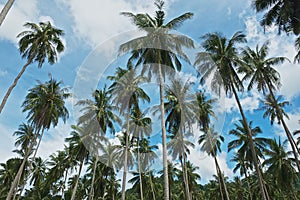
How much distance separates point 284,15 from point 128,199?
59895 mm

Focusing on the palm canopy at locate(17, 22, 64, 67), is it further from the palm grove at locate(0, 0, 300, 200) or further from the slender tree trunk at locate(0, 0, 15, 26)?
the slender tree trunk at locate(0, 0, 15, 26)

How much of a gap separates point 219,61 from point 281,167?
979 inches

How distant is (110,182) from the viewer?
48.6 metres

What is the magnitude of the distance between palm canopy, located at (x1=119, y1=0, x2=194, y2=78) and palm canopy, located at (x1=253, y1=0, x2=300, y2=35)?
5603mm

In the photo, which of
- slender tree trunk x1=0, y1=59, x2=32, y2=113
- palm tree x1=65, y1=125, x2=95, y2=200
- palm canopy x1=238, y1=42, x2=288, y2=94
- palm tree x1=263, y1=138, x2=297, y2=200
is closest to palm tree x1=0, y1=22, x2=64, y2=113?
slender tree trunk x1=0, y1=59, x2=32, y2=113

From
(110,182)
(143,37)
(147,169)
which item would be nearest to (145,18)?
(143,37)

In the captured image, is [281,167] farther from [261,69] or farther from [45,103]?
[45,103]

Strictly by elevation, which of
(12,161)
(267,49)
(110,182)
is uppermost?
(267,49)

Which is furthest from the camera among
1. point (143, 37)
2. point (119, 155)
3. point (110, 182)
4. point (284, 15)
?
point (110, 182)

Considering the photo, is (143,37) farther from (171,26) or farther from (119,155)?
(119,155)

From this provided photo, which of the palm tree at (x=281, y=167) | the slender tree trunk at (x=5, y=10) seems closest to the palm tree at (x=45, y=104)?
the slender tree trunk at (x=5, y=10)

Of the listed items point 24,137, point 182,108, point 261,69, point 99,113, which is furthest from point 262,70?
point 24,137

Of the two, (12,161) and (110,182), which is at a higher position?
(12,161)

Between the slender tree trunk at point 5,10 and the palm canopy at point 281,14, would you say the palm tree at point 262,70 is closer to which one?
the palm canopy at point 281,14
